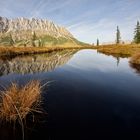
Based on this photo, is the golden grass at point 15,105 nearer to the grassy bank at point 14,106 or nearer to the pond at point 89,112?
the grassy bank at point 14,106

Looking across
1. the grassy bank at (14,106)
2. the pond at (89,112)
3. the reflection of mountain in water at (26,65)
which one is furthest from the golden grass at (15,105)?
the reflection of mountain in water at (26,65)

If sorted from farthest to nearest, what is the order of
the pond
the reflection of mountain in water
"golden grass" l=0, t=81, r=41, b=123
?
the reflection of mountain in water, "golden grass" l=0, t=81, r=41, b=123, the pond

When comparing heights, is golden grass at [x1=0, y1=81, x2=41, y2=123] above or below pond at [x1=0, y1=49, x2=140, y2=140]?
above

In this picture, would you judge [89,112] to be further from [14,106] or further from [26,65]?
[26,65]

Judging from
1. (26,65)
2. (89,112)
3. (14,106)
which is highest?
(14,106)

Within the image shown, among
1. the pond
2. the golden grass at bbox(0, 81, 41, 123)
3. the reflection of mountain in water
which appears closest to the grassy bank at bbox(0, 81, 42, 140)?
the golden grass at bbox(0, 81, 41, 123)

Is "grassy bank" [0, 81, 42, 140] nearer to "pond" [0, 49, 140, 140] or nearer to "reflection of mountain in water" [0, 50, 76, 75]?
"pond" [0, 49, 140, 140]

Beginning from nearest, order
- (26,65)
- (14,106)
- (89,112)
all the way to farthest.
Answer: (14,106), (89,112), (26,65)

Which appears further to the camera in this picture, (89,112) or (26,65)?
(26,65)

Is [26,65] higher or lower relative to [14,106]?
lower

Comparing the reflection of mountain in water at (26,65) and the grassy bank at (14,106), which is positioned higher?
the grassy bank at (14,106)

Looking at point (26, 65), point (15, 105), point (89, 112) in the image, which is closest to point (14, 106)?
point (15, 105)

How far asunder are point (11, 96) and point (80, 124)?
3.31 metres

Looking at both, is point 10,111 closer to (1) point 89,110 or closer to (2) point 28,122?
(2) point 28,122
